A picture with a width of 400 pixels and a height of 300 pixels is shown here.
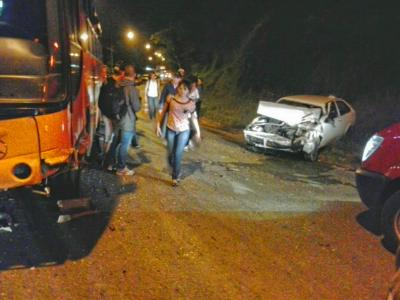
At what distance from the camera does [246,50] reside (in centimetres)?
2636

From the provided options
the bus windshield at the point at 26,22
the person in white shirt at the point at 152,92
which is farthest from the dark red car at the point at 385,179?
the person in white shirt at the point at 152,92

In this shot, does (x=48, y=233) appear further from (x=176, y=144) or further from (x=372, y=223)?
(x=372, y=223)

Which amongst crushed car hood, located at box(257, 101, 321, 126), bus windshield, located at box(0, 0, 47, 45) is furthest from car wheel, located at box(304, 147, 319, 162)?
bus windshield, located at box(0, 0, 47, 45)

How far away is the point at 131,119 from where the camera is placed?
7707mm

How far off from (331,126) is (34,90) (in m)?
9.12

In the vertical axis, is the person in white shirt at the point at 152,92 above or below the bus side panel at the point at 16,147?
below

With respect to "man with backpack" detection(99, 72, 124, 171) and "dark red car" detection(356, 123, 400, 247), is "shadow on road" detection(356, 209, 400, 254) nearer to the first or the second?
"dark red car" detection(356, 123, 400, 247)

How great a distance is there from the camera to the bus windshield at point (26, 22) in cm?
429

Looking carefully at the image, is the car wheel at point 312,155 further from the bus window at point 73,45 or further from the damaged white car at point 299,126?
the bus window at point 73,45

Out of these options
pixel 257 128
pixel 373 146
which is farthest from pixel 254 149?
pixel 373 146

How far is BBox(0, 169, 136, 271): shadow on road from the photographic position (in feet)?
15.2

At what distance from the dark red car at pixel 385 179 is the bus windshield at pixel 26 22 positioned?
3.91 m

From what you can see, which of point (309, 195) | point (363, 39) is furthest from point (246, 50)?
point (309, 195)

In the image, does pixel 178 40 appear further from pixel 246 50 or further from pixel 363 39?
pixel 363 39
